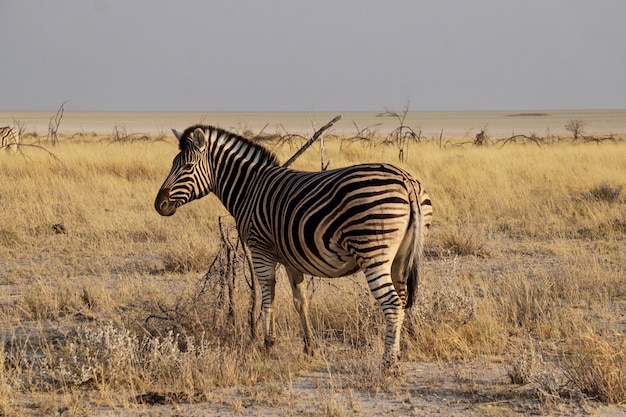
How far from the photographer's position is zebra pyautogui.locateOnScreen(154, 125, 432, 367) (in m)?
5.07

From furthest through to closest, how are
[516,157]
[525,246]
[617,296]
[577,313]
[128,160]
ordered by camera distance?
1. [516,157]
2. [128,160]
3. [525,246]
4. [617,296]
5. [577,313]

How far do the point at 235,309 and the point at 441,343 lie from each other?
1.71 meters

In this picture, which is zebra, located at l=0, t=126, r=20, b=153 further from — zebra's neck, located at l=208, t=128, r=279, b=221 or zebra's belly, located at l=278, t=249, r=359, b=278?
zebra's belly, located at l=278, t=249, r=359, b=278

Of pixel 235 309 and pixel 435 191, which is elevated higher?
pixel 435 191

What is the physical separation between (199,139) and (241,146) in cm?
35

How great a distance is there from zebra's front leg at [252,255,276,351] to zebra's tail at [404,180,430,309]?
1.11 metres

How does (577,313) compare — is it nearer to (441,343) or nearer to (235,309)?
(441,343)

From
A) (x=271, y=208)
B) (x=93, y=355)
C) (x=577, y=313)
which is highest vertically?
(x=271, y=208)

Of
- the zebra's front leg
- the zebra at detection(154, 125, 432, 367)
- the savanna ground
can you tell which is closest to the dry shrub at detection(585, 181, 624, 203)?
the savanna ground

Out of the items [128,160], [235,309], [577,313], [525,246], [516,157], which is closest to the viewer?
[235,309]

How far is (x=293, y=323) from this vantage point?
6.66 meters

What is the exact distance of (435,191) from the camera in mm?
14141

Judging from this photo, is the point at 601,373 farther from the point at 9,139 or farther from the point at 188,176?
the point at 9,139

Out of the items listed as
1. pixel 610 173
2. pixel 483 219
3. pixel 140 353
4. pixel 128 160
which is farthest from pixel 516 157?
pixel 140 353
